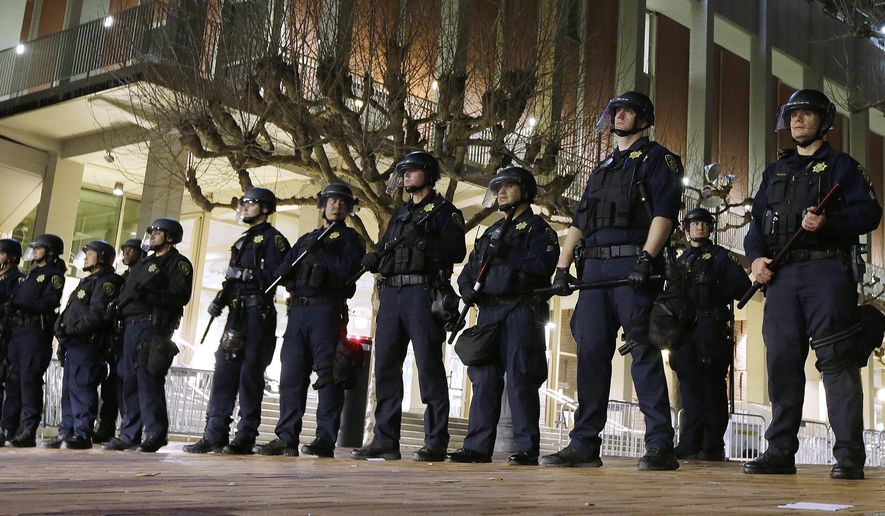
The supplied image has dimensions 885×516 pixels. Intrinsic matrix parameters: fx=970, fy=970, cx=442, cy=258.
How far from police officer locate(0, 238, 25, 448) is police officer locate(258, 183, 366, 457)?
356cm

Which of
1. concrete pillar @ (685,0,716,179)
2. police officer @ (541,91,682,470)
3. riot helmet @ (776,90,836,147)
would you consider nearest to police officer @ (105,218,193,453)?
police officer @ (541,91,682,470)

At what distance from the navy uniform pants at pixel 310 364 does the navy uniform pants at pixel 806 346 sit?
3.06 metres

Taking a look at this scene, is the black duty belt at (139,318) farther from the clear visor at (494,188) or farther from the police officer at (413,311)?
the clear visor at (494,188)

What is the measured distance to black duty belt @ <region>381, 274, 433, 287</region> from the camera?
6.47m

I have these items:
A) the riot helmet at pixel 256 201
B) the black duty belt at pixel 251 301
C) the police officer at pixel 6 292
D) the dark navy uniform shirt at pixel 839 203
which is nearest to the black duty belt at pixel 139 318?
the black duty belt at pixel 251 301

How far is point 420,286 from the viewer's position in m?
6.48

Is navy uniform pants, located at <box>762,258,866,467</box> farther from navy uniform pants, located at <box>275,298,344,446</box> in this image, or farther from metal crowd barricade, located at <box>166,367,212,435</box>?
metal crowd barricade, located at <box>166,367,212,435</box>

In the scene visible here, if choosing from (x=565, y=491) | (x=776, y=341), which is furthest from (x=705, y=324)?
(x=565, y=491)

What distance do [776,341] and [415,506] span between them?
3.35 metres

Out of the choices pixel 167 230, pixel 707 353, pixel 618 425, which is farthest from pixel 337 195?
pixel 618 425

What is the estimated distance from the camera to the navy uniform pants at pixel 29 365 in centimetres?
936

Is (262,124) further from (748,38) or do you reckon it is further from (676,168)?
(748,38)

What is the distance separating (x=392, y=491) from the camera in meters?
3.19

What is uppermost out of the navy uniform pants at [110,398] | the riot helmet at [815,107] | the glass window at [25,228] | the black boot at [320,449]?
the glass window at [25,228]
